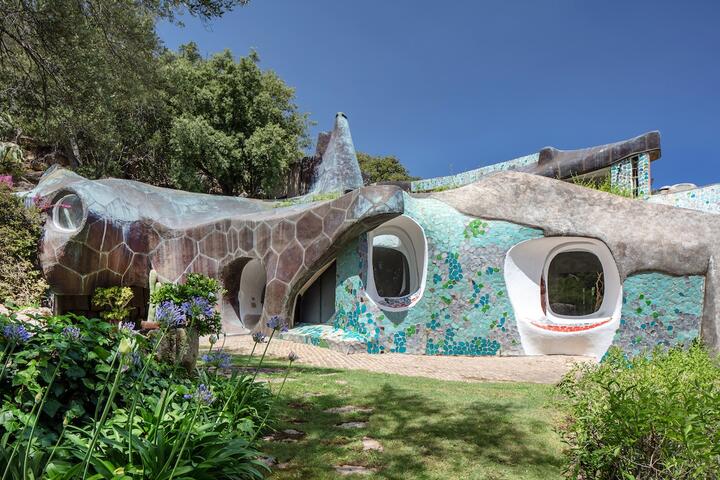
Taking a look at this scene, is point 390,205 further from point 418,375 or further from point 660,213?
point 660,213

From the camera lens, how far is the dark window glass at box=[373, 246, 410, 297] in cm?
1584

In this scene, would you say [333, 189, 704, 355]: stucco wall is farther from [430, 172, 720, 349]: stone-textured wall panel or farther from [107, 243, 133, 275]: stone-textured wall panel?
[107, 243, 133, 275]: stone-textured wall panel

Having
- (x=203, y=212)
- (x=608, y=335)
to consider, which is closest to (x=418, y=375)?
(x=608, y=335)

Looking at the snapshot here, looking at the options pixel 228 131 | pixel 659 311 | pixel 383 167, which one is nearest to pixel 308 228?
pixel 659 311

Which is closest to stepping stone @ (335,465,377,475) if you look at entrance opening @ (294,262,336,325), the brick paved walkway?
the brick paved walkway

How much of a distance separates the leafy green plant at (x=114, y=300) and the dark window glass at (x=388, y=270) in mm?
7818

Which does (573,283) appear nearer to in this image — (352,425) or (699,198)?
(699,198)

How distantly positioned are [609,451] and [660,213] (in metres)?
9.19

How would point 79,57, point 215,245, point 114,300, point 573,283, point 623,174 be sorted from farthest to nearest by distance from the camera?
1. point 623,174
2. point 215,245
3. point 114,300
4. point 573,283
5. point 79,57

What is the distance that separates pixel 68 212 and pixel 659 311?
15327mm

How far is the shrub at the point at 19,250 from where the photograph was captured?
11930 millimetres

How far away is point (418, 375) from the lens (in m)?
8.09

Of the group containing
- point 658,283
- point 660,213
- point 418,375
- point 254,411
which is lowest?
point 418,375

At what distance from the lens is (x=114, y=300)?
13320mm
